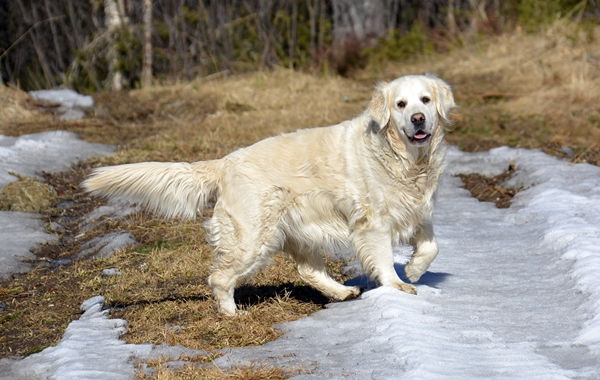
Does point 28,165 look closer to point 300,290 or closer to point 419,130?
point 300,290

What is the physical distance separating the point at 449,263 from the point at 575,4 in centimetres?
1099

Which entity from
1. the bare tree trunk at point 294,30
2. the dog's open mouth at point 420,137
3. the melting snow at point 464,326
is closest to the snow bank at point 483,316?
the melting snow at point 464,326

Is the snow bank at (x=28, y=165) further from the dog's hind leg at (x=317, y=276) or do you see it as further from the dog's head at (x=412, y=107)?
the dog's head at (x=412, y=107)

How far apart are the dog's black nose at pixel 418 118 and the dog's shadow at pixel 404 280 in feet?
3.71

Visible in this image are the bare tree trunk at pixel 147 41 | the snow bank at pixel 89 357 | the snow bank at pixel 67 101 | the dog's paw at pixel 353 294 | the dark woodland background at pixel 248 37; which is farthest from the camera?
the bare tree trunk at pixel 147 41

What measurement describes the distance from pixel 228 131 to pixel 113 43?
24.2 ft

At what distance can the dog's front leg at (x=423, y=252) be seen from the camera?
200 inches

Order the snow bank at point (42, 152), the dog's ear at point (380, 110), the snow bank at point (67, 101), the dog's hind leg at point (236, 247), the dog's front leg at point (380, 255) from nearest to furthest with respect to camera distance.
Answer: the dog's hind leg at point (236, 247)
the dog's front leg at point (380, 255)
the dog's ear at point (380, 110)
the snow bank at point (42, 152)
the snow bank at point (67, 101)

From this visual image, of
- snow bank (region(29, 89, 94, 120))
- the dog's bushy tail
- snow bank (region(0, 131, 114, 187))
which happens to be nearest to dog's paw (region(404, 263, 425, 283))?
the dog's bushy tail

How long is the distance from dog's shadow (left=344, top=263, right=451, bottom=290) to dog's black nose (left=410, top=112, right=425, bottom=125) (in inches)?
44.5

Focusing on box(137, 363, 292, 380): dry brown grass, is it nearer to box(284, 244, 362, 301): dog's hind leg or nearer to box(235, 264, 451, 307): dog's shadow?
box(235, 264, 451, 307): dog's shadow

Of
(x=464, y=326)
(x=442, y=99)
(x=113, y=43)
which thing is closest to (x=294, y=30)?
(x=113, y=43)

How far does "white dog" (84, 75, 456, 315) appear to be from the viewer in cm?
491

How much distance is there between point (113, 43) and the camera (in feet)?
55.4
